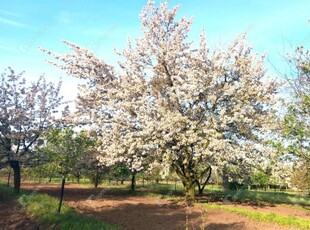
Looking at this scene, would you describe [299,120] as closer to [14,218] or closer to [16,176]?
[14,218]

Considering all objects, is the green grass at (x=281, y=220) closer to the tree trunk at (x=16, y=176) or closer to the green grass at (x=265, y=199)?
the green grass at (x=265, y=199)

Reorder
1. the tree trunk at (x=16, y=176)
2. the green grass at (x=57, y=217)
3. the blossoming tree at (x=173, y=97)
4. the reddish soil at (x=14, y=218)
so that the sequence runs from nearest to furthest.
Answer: the green grass at (x=57, y=217) → the reddish soil at (x=14, y=218) → the blossoming tree at (x=173, y=97) → the tree trunk at (x=16, y=176)

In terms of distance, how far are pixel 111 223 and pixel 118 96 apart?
9770mm

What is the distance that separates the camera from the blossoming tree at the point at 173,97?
21.4 m

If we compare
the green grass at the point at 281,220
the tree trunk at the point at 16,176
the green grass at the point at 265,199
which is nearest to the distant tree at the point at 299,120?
the green grass at the point at 281,220

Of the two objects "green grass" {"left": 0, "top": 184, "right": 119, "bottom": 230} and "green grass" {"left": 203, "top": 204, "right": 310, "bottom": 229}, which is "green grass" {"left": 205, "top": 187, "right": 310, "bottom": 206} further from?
"green grass" {"left": 0, "top": 184, "right": 119, "bottom": 230}

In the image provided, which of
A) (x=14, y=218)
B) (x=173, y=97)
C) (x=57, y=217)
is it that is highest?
(x=173, y=97)

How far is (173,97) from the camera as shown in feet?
72.4

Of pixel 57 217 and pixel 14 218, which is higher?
pixel 57 217

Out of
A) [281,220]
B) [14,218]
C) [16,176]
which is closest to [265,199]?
[281,220]

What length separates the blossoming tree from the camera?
2141 centimetres

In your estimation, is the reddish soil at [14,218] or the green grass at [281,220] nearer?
the reddish soil at [14,218]

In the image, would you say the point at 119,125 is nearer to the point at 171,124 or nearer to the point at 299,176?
the point at 171,124

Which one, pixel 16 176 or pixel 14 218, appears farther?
pixel 16 176
